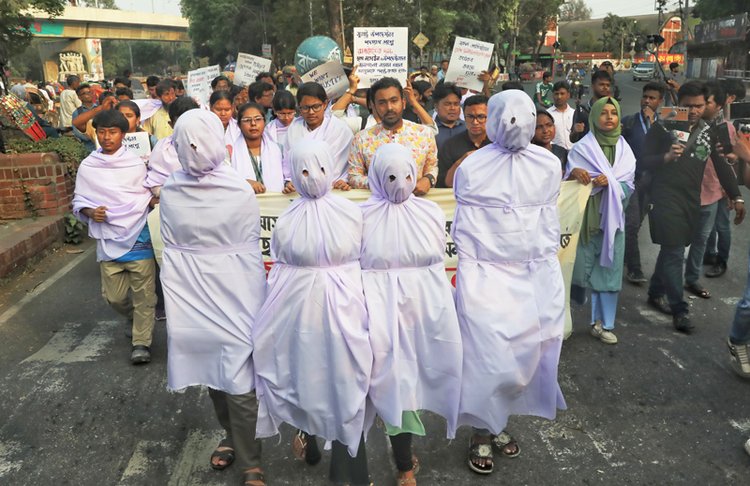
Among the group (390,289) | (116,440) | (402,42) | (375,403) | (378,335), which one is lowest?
(116,440)

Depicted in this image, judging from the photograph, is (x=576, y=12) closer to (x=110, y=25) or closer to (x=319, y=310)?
(x=110, y=25)

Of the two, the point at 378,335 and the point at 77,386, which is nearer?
the point at 378,335

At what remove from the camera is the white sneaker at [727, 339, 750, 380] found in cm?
436

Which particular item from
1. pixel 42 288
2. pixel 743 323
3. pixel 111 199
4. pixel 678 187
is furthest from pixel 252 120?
pixel 743 323

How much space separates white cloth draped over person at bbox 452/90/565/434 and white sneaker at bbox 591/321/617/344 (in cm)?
165

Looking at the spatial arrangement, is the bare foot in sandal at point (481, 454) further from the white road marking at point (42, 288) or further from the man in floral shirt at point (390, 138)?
the white road marking at point (42, 288)

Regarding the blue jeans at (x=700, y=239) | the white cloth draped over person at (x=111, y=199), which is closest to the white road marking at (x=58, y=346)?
the white cloth draped over person at (x=111, y=199)

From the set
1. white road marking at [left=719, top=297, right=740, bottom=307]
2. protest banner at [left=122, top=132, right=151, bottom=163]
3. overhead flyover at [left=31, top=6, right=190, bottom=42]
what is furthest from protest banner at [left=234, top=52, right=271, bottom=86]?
overhead flyover at [left=31, top=6, right=190, bottom=42]

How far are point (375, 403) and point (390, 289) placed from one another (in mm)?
533

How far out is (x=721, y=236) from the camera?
654 centimetres

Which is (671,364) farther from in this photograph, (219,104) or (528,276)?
(219,104)

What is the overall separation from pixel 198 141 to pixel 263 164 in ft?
6.85

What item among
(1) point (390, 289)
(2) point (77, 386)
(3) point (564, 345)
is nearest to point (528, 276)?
(1) point (390, 289)

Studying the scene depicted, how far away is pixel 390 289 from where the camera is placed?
3.09 meters
